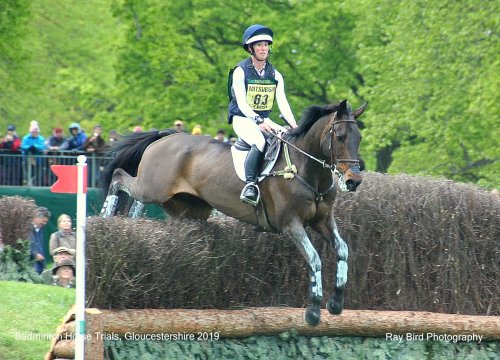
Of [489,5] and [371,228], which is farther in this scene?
[489,5]

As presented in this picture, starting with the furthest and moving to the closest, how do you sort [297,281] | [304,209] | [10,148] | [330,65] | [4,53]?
[330,65]
[4,53]
[10,148]
[297,281]
[304,209]

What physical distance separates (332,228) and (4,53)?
57.5 feet

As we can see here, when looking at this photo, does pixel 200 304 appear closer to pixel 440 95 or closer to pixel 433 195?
pixel 433 195

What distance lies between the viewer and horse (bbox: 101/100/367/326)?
406 inches

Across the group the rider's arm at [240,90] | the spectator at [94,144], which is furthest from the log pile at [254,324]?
the spectator at [94,144]

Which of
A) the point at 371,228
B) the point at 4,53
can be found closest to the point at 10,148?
the point at 4,53

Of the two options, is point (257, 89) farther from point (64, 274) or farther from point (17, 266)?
point (17, 266)

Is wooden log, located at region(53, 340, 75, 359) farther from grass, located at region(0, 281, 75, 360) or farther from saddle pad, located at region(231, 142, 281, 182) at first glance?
saddle pad, located at region(231, 142, 281, 182)

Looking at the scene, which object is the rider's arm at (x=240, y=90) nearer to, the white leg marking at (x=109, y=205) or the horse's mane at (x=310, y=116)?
the horse's mane at (x=310, y=116)

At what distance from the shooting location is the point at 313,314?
10359mm

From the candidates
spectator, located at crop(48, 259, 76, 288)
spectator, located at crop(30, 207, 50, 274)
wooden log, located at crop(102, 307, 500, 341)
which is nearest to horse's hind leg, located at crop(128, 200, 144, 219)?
spectator, located at crop(48, 259, 76, 288)

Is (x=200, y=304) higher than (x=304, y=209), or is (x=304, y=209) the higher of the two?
(x=304, y=209)

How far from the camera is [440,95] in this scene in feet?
78.0

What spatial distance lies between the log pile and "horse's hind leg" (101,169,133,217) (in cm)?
240
